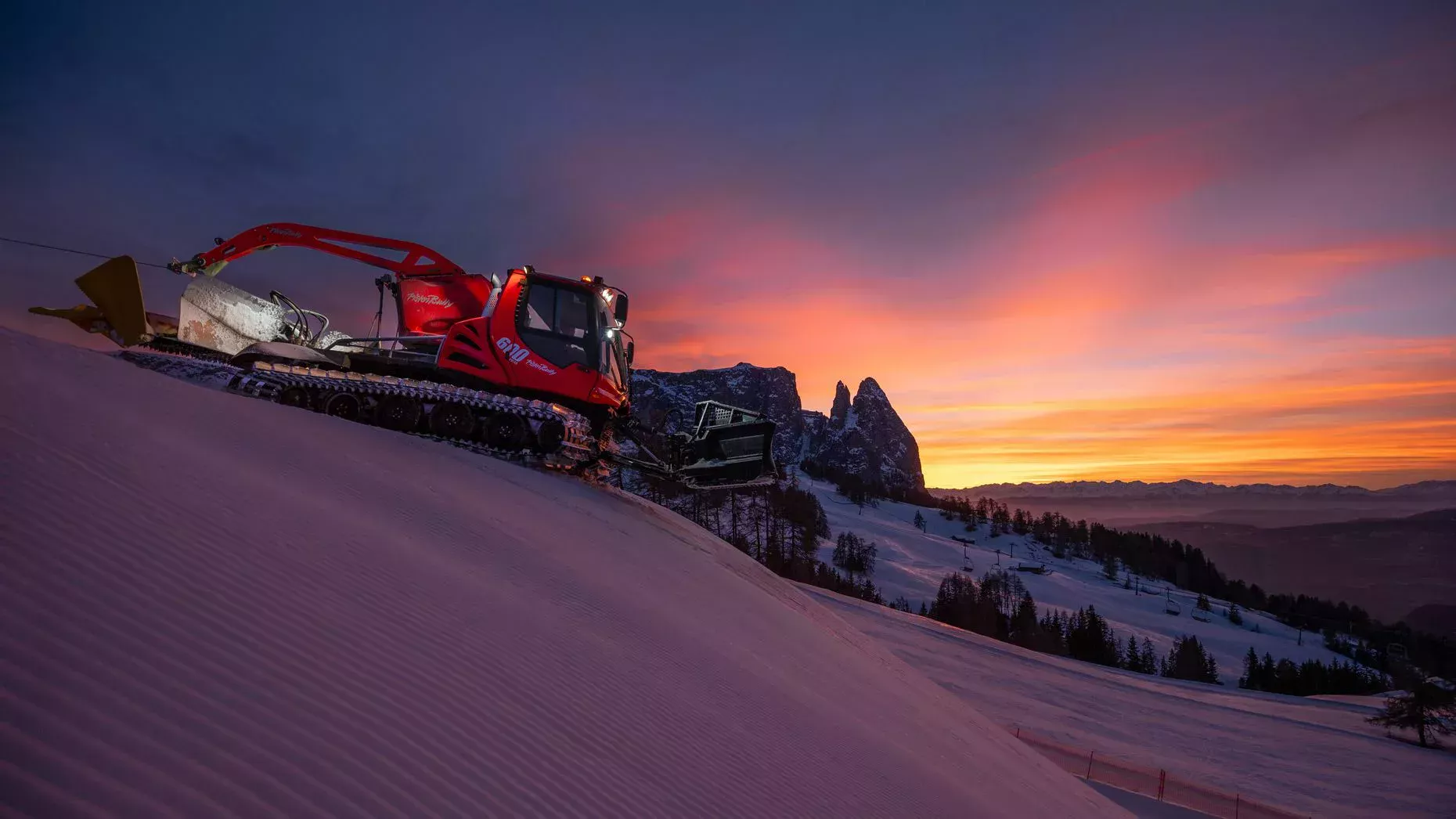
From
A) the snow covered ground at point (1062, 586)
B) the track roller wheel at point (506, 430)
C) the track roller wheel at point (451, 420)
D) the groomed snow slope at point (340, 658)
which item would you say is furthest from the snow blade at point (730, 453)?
the snow covered ground at point (1062, 586)

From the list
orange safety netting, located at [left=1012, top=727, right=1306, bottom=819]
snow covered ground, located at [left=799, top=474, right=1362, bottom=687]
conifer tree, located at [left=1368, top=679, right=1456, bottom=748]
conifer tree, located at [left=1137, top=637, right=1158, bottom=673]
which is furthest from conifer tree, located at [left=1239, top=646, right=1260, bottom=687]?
orange safety netting, located at [left=1012, top=727, right=1306, bottom=819]

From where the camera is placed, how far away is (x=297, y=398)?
429 inches

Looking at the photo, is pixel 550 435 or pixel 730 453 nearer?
pixel 550 435

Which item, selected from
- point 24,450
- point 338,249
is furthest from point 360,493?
point 338,249

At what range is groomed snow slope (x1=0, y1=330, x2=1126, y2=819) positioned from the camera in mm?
2072

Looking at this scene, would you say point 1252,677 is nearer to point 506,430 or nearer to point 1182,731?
point 1182,731

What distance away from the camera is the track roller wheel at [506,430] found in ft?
37.6

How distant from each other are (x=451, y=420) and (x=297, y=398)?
264cm

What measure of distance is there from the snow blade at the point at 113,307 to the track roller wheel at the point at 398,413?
15.6ft

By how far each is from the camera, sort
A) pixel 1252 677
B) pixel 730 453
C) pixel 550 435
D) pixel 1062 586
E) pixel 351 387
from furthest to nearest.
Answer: pixel 1062 586 < pixel 1252 677 < pixel 730 453 < pixel 550 435 < pixel 351 387

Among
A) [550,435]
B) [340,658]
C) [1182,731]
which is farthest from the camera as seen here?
[1182,731]

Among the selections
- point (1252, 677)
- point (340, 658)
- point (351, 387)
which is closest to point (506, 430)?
point (351, 387)

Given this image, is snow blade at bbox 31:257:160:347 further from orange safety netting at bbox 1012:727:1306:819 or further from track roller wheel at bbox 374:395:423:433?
orange safety netting at bbox 1012:727:1306:819

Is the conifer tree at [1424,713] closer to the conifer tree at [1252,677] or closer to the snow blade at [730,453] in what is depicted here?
the conifer tree at [1252,677]
